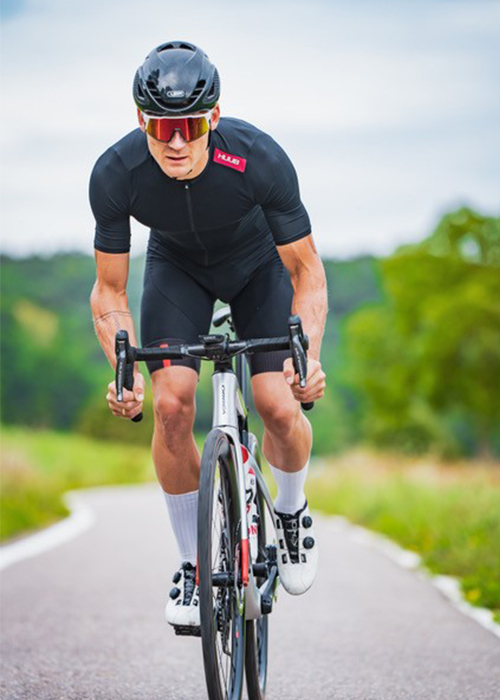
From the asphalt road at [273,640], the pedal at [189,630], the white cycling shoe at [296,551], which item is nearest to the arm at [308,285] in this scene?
the white cycling shoe at [296,551]

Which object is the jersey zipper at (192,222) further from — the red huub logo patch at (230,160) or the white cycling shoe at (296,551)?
the white cycling shoe at (296,551)

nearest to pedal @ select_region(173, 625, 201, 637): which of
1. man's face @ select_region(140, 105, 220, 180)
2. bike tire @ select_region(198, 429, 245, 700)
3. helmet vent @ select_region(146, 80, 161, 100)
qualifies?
bike tire @ select_region(198, 429, 245, 700)

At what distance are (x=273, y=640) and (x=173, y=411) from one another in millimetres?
2571

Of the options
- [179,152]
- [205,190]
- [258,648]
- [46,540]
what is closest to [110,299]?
[205,190]

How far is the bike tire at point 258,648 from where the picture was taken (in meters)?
4.84

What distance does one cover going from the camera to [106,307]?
4988 mm

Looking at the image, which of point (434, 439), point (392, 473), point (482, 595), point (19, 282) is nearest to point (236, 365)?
point (482, 595)

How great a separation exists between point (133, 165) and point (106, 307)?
584mm

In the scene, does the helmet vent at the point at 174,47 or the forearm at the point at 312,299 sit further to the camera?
the forearm at the point at 312,299

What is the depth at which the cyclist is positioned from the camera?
14.9 feet

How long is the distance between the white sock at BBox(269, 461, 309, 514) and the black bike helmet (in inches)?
69.4

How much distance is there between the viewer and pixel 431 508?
14977 mm

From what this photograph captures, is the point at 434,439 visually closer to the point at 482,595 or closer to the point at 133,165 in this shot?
the point at 482,595

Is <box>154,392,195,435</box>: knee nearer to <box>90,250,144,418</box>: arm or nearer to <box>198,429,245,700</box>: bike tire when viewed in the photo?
<box>90,250,144,418</box>: arm
